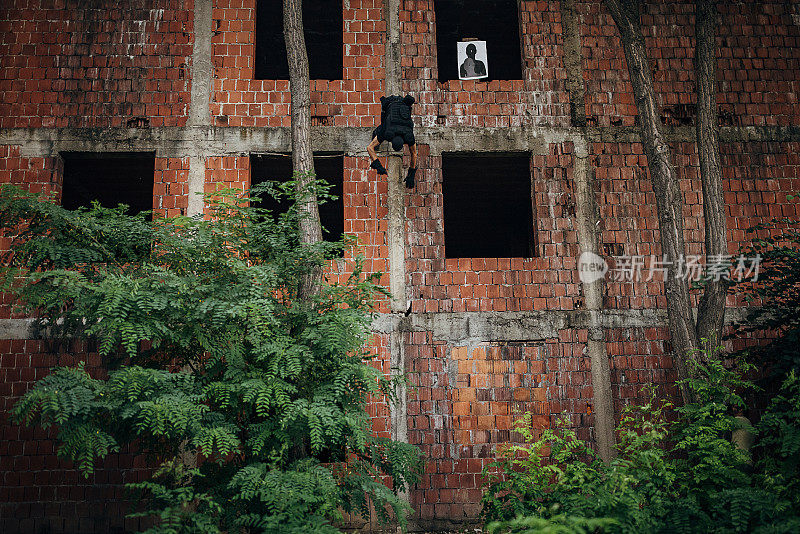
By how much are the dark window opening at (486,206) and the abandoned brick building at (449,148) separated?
1531 mm

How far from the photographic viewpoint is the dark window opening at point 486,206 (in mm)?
11625

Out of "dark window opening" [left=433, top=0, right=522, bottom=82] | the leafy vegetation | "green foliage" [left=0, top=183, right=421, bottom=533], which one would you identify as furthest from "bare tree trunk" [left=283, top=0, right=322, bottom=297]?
the leafy vegetation

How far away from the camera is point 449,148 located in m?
9.29

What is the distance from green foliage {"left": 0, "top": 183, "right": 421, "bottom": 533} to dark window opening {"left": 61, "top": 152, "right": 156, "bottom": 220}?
3.37m

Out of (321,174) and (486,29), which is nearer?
(321,174)

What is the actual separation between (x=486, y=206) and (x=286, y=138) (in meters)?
5.90

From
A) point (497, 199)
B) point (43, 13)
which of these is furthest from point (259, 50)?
point (497, 199)

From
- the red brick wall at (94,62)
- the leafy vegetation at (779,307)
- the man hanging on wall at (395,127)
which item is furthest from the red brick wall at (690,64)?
the red brick wall at (94,62)

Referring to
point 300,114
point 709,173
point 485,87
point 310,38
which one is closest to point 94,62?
point 300,114

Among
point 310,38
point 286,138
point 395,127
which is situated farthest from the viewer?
point 310,38

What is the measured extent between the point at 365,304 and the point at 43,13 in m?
7.26

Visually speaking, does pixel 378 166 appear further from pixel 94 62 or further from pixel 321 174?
pixel 94 62

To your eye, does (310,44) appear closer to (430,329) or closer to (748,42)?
(430,329)

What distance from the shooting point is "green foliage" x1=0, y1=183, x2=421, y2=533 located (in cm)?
562
